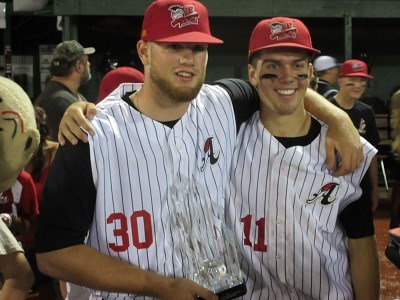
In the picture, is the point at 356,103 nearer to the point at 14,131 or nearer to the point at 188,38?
the point at 188,38

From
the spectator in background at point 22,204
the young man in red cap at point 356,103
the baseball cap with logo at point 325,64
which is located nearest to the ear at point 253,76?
the spectator in background at point 22,204

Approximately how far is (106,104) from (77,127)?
22 centimetres

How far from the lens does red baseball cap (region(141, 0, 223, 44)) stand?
8.05ft

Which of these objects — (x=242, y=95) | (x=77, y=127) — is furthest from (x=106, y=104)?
(x=242, y=95)

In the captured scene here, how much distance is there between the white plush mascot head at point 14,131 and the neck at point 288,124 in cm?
93

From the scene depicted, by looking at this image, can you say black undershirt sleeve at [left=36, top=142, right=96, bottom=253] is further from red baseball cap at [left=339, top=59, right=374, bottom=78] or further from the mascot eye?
red baseball cap at [left=339, top=59, right=374, bottom=78]

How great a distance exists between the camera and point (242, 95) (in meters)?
2.79

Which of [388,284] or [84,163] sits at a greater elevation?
[84,163]

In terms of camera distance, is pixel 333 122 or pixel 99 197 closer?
pixel 99 197

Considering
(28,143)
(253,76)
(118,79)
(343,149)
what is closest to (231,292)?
(343,149)

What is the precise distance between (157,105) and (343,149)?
28.0 inches

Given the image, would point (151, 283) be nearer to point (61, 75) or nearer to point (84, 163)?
point (84, 163)

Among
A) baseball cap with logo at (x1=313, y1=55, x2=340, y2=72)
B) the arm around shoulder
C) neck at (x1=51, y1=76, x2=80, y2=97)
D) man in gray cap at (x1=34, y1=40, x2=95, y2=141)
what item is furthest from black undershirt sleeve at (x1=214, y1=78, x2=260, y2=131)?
baseball cap with logo at (x1=313, y1=55, x2=340, y2=72)

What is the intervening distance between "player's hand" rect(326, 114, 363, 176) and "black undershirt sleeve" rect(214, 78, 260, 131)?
13.5 inches
